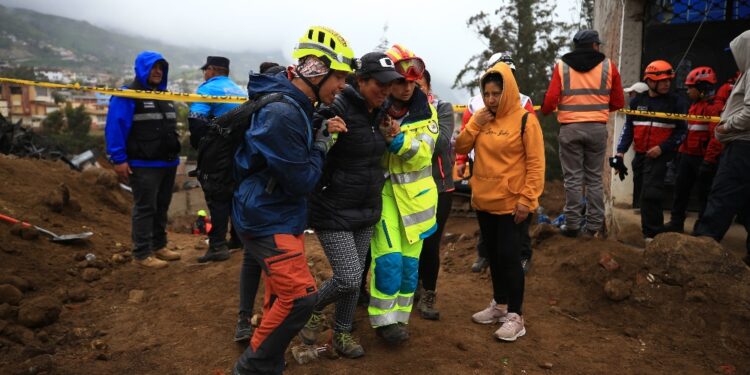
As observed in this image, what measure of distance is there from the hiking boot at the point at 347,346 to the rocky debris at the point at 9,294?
2.83 meters

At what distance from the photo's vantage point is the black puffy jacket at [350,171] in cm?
318

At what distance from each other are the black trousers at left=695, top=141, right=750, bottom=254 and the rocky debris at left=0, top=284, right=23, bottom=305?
620 centimetres

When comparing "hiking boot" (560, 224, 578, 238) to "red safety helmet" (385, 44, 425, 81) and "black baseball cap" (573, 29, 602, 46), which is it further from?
"red safety helmet" (385, 44, 425, 81)

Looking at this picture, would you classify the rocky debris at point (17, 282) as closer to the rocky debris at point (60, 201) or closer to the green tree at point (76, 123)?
the rocky debris at point (60, 201)

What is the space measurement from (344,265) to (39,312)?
261cm

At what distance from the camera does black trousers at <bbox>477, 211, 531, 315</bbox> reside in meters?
3.78

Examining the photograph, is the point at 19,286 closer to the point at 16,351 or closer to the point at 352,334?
the point at 16,351

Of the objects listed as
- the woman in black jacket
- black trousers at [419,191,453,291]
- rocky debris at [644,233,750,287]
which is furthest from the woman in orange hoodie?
rocky debris at [644,233,750,287]

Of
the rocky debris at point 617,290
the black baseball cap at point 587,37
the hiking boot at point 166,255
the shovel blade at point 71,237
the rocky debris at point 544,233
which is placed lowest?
the hiking boot at point 166,255

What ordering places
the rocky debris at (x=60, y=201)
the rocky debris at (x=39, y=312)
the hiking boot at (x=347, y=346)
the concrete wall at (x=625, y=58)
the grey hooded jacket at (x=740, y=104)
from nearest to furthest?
the hiking boot at (x=347, y=346), the rocky debris at (x=39, y=312), the grey hooded jacket at (x=740, y=104), the rocky debris at (x=60, y=201), the concrete wall at (x=625, y=58)

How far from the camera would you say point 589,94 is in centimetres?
526

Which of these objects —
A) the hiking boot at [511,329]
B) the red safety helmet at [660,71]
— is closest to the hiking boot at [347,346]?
the hiking boot at [511,329]

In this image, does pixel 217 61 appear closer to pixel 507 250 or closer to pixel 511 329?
pixel 507 250

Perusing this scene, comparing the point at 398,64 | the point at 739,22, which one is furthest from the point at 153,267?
the point at 739,22
